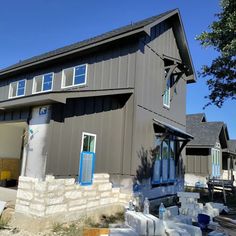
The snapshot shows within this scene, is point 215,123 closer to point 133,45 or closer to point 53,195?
point 133,45

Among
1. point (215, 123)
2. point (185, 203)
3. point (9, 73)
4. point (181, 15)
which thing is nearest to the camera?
point (185, 203)

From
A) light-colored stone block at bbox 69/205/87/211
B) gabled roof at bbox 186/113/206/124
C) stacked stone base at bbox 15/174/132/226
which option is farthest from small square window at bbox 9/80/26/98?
gabled roof at bbox 186/113/206/124

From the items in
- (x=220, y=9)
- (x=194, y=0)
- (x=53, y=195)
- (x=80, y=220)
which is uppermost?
(x=194, y=0)

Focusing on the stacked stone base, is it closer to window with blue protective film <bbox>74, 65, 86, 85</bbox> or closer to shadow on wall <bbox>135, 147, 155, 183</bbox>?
shadow on wall <bbox>135, 147, 155, 183</bbox>

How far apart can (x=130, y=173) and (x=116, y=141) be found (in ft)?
4.14

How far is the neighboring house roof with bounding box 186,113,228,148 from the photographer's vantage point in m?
23.3

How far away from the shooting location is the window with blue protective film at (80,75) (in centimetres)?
1214

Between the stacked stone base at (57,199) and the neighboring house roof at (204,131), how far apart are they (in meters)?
16.5

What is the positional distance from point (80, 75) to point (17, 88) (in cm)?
487

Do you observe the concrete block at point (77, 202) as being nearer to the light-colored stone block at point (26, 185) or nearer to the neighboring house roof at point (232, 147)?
the light-colored stone block at point (26, 185)

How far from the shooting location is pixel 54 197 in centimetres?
682

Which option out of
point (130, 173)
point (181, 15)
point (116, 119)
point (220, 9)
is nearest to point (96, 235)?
point (130, 173)

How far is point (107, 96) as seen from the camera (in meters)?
10.3

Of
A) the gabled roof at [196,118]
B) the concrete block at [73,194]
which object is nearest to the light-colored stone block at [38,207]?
the concrete block at [73,194]
